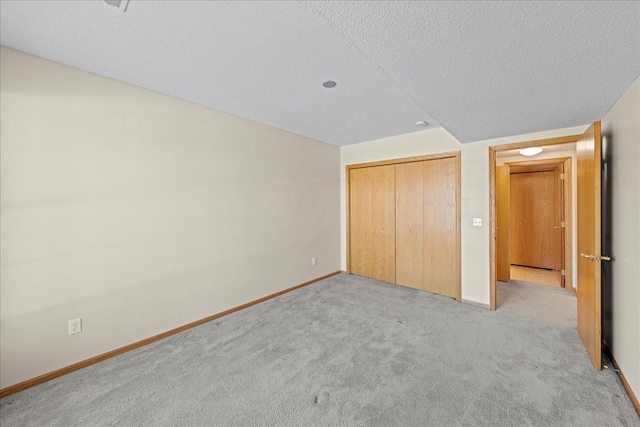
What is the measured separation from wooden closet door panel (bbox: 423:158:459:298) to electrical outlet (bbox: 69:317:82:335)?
13.0 ft

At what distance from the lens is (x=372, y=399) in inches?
67.5

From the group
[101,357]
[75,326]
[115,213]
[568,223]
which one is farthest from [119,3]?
[568,223]

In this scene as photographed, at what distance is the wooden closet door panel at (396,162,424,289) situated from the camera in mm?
3863

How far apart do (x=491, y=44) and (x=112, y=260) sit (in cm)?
316

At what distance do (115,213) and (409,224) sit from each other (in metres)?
3.67

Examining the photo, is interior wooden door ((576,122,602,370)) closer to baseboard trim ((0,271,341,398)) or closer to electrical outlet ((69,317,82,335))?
baseboard trim ((0,271,341,398))

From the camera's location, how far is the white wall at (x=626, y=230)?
1.64m

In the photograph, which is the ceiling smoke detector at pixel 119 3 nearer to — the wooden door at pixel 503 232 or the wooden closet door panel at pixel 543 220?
the wooden door at pixel 503 232

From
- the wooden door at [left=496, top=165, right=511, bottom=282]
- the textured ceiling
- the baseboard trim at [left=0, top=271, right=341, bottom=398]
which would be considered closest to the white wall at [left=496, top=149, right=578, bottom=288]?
the wooden door at [left=496, top=165, right=511, bottom=282]

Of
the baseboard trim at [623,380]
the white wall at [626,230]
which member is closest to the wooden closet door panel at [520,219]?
the baseboard trim at [623,380]

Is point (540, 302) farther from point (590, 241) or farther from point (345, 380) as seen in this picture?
point (345, 380)

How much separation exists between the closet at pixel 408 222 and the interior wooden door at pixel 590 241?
1.23 metres

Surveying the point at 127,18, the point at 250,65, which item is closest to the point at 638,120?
the point at 250,65

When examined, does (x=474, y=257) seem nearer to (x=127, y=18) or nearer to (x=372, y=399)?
(x=372, y=399)
